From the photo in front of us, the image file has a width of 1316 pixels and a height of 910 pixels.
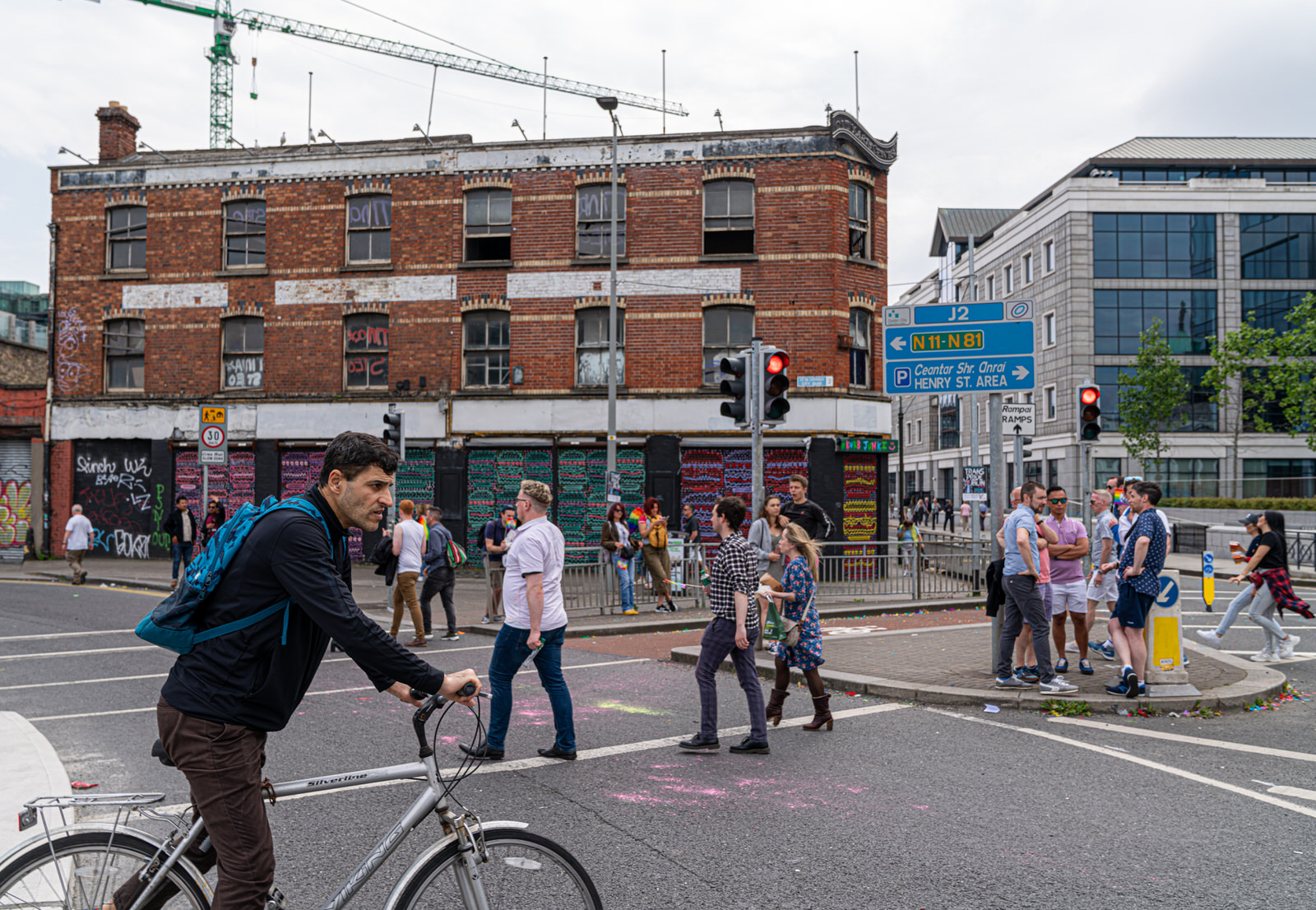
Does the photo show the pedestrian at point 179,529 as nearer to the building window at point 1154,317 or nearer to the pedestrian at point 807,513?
the pedestrian at point 807,513

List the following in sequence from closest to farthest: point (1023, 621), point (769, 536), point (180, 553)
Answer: point (1023, 621), point (769, 536), point (180, 553)

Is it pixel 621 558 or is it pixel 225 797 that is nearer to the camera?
pixel 225 797

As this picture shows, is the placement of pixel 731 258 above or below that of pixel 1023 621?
above

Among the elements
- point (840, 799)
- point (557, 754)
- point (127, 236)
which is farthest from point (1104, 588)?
point (127, 236)

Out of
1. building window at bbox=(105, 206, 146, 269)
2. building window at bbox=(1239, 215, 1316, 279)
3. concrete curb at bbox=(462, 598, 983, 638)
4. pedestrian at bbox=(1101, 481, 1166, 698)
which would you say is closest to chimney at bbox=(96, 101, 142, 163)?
building window at bbox=(105, 206, 146, 269)

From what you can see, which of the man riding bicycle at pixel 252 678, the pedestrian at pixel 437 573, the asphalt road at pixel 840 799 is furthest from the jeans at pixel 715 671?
the pedestrian at pixel 437 573

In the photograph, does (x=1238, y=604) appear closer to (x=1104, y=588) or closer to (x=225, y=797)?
(x=1104, y=588)

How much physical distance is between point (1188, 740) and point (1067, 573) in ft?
8.18

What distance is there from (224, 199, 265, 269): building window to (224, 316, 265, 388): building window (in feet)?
4.94

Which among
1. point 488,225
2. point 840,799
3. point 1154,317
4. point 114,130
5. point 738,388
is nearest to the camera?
point 840,799

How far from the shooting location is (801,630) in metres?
7.30

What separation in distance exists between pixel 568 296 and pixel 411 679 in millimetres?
20535

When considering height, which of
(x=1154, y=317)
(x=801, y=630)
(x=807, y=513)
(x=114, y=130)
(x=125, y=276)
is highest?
(x=114, y=130)

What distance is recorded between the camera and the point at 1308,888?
166 inches
